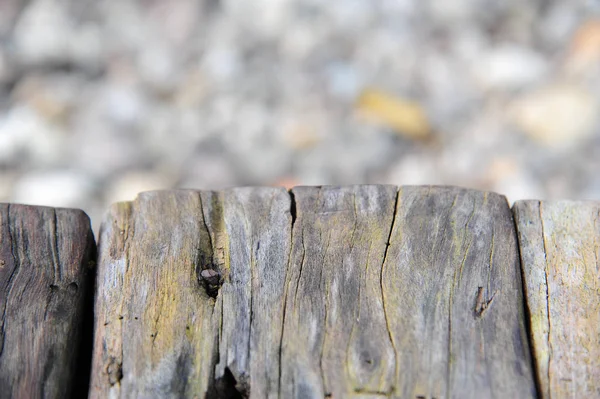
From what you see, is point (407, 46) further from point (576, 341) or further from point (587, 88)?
point (576, 341)

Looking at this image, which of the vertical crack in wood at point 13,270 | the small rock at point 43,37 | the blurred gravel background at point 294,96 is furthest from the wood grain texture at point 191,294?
the small rock at point 43,37

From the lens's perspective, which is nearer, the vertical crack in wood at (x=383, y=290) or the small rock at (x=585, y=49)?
the vertical crack in wood at (x=383, y=290)

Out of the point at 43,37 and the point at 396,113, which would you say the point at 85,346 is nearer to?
the point at 396,113

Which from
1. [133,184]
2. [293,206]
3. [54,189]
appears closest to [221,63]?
[133,184]

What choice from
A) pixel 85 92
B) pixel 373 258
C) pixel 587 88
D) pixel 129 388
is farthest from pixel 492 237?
pixel 85 92

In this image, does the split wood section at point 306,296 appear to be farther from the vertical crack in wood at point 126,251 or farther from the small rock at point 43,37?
the small rock at point 43,37

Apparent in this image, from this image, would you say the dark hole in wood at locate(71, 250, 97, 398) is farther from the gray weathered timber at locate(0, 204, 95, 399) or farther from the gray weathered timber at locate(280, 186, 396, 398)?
the gray weathered timber at locate(280, 186, 396, 398)

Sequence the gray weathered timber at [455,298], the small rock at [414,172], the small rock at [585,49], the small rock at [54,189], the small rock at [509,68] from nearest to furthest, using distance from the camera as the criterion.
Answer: the gray weathered timber at [455,298] → the small rock at [54,189] → the small rock at [414,172] → the small rock at [585,49] → the small rock at [509,68]
